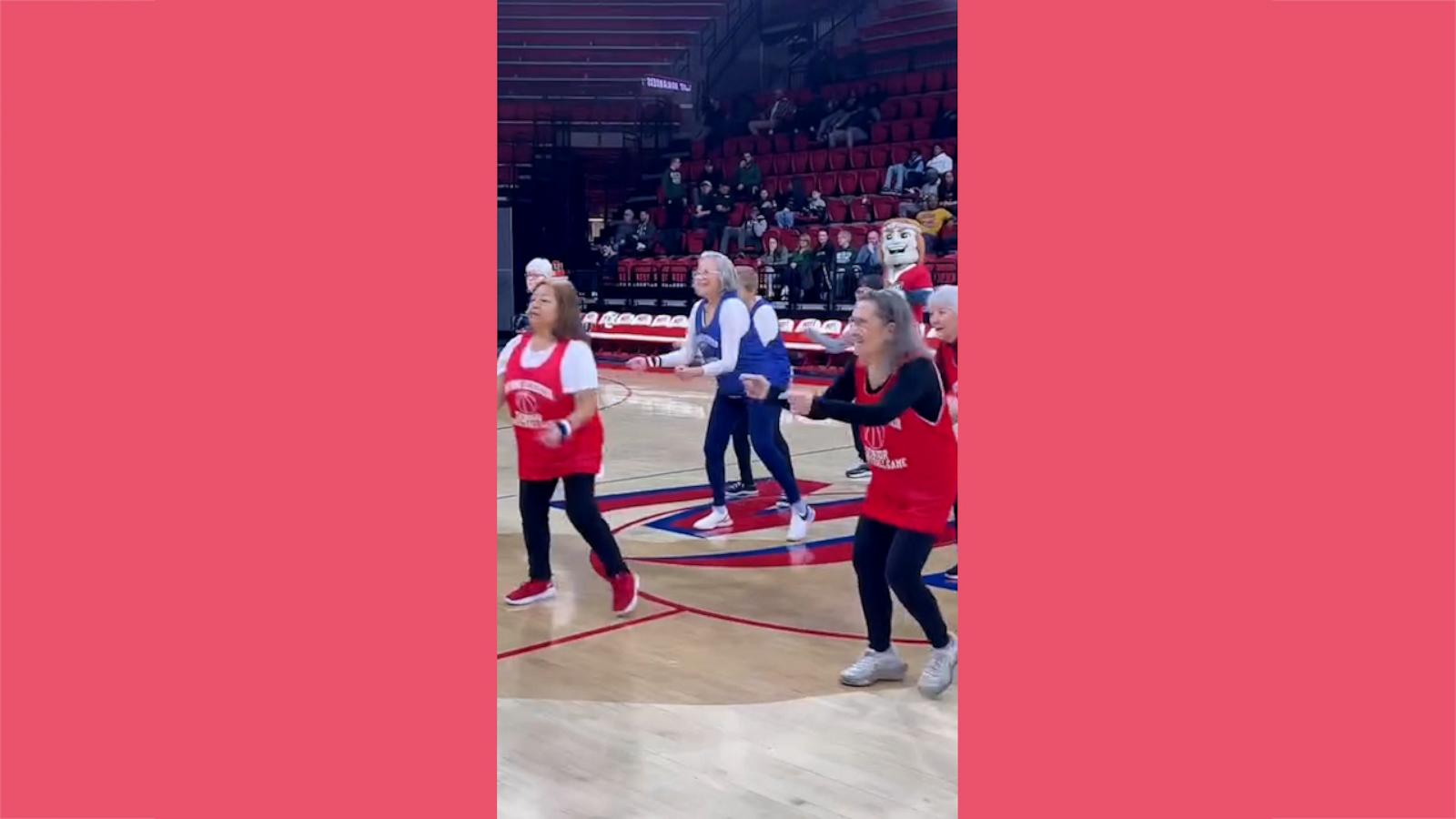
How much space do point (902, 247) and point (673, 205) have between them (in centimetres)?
1256

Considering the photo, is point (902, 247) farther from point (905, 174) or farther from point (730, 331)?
point (905, 174)

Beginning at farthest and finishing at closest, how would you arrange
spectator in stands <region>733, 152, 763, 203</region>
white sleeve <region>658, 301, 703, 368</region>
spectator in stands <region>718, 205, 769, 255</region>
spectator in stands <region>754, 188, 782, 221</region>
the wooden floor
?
spectator in stands <region>733, 152, 763, 203</region>
spectator in stands <region>754, 188, 782, 221</region>
spectator in stands <region>718, 205, 769, 255</region>
white sleeve <region>658, 301, 703, 368</region>
the wooden floor

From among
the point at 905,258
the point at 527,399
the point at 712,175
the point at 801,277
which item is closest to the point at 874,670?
the point at 527,399

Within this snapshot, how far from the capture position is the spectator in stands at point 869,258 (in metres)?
13.2

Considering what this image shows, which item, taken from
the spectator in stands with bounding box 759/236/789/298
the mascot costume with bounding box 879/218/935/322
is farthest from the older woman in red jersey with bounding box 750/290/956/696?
the spectator in stands with bounding box 759/236/789/298

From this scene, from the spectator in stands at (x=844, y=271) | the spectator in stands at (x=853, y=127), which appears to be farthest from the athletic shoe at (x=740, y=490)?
the spectator in stands at (x=853, y=127)

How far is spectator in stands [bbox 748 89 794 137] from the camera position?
1903 centimetres

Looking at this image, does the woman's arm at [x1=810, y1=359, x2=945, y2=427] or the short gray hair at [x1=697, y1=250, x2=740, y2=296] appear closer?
the woman's arm at [x1=810, y1=359, x2=945, y2=427]

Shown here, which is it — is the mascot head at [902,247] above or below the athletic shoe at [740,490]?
above

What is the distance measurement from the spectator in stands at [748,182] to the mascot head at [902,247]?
452 inches

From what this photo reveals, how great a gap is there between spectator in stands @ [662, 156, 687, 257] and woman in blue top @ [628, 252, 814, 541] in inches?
453

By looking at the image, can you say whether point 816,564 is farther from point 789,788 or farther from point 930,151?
point 930,151

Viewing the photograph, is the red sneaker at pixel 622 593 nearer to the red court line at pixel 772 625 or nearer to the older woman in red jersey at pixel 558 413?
the older woman in red jersey at pixel 558 413

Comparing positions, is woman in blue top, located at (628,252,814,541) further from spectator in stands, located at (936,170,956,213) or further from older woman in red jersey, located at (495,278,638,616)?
spectator in stands, located at (936,170,956,213)
